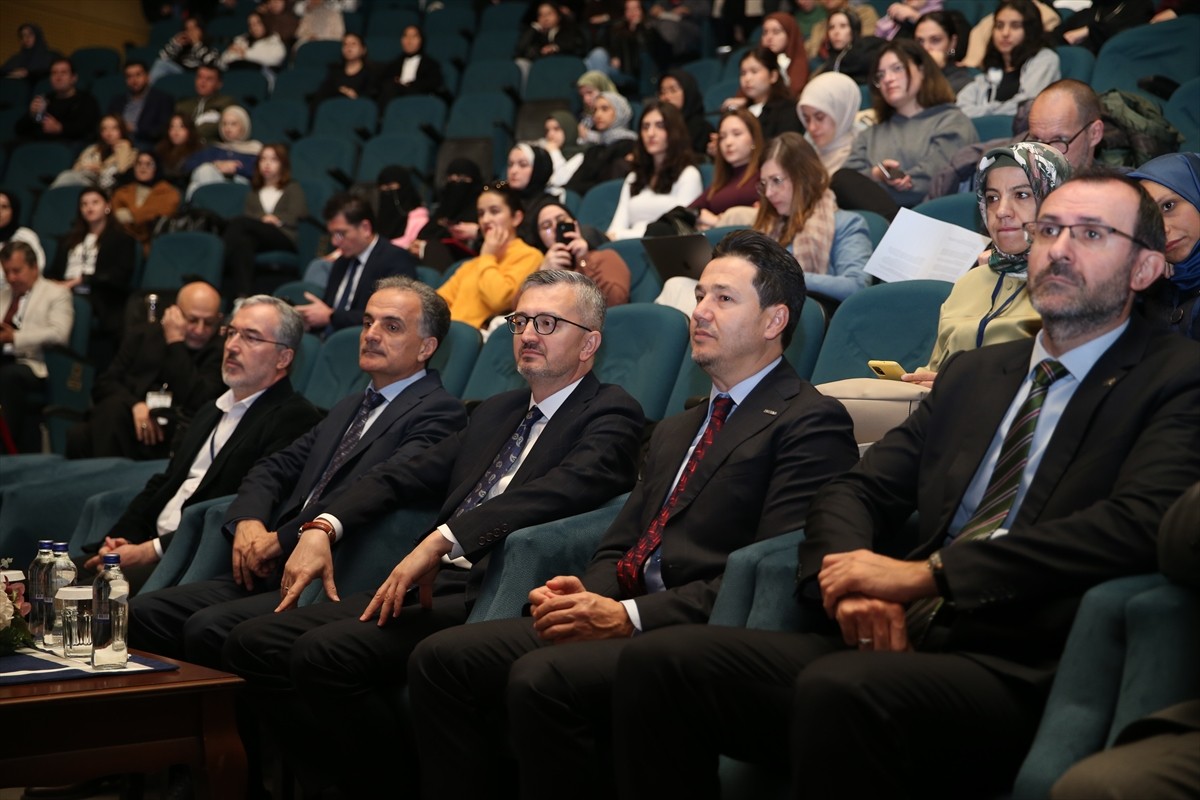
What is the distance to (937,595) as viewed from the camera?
1.80m

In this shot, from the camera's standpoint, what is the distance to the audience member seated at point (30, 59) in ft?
31.1

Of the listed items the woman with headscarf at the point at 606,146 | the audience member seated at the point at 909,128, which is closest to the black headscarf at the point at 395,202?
the woman with headscarf at the point at 606,146

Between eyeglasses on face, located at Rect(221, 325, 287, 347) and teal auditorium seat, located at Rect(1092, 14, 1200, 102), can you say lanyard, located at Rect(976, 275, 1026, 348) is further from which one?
teal auditorium seat, located at Rect(1092, 14, 1200, 102)

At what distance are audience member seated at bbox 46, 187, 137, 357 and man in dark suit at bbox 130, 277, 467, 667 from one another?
353 cm

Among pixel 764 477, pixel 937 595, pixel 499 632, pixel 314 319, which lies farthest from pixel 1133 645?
pixel 314 319

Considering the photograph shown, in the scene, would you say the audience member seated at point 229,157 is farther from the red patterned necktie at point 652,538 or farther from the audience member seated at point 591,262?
the red patterned necktie at point 652,538

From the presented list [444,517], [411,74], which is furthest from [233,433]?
[411,74]

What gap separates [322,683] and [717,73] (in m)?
5.22

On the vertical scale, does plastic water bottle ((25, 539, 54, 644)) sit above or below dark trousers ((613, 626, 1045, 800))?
below

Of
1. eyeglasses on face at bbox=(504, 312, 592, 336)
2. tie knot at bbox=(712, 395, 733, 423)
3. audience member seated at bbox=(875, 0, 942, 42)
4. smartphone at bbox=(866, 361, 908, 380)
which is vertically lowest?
tie knot at bbox=(712, 395, 733, 423)

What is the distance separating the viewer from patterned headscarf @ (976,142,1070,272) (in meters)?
2.49

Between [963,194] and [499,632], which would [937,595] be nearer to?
[499,632]

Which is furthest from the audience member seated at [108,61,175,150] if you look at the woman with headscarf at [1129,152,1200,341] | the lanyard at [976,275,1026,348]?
the woman with headscarf at [1129,152,1200,341]

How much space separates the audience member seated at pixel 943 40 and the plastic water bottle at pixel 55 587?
396cm
